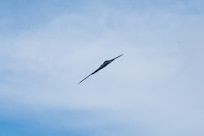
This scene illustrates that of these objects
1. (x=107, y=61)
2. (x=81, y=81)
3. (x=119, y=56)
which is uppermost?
(x=107, y=61)

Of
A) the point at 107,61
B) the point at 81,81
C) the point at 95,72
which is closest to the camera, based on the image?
the point at 81,81

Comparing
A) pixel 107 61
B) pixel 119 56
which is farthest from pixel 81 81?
pixel 107 61

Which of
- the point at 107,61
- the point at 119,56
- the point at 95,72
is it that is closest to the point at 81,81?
the point at 95,72

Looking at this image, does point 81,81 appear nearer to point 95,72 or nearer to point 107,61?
point 95,72

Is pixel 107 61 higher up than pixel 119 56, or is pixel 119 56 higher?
pixel 107 61

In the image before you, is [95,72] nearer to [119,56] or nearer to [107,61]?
[119,56]

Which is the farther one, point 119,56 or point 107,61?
point 107,61

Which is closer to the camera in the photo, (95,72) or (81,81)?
(81,81)

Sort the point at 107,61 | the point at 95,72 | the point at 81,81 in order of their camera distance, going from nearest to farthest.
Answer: the point at 81,81 → the point at 95,72 → the point at 107,61
